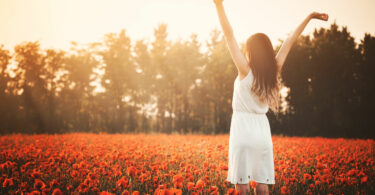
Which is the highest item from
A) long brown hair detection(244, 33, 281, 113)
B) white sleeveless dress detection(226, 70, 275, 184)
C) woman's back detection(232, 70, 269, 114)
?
long brown hair detection(244, 33, 281, 113)

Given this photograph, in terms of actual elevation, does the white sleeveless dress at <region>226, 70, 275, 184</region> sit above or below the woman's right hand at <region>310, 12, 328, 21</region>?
below

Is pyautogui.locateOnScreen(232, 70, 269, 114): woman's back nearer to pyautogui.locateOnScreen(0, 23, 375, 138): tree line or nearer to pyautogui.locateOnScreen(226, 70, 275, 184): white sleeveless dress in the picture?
pyautogui.locateOnScreen(226, 70, 275, 184): white sleeveless dress

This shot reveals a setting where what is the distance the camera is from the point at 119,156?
5.45 metres

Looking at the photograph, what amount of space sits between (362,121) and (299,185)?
23661 mm

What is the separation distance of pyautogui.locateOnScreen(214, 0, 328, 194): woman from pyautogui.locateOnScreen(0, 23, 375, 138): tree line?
22934 mm

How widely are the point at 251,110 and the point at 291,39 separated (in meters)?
1.01

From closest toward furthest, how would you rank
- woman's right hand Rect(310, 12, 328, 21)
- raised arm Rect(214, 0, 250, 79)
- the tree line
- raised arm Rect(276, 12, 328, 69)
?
raised arm Rect(214, 0, 250, 79)
raised arm Rect(276, 12, 328, 69)
woman's right hand Rect(310, 12, 328, 21)
the tree line

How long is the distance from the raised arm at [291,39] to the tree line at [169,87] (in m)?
22.4

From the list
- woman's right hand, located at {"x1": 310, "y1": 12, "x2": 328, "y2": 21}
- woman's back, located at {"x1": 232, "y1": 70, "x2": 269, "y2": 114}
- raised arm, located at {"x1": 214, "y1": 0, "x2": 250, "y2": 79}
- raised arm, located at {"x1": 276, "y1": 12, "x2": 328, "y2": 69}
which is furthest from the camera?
woman's right hand, located at {"x1": 310, "y1": 12, "x2": 328, "y2": 21}

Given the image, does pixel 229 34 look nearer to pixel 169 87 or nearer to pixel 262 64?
pixel 262 64

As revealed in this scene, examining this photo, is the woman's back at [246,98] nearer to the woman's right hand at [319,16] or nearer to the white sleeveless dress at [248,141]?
the white sleeveless dress at [248,141]

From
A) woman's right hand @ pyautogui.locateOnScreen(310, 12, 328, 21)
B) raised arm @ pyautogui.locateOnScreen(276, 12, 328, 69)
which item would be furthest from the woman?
woman's right hand @ pyautogui.locateOnScreen(310, 12, 328, 21)

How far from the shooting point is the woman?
2367mm

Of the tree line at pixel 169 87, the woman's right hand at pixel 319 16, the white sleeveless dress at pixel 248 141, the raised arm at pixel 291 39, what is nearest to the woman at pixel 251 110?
the white sleeveless dress at pixel 248 141
